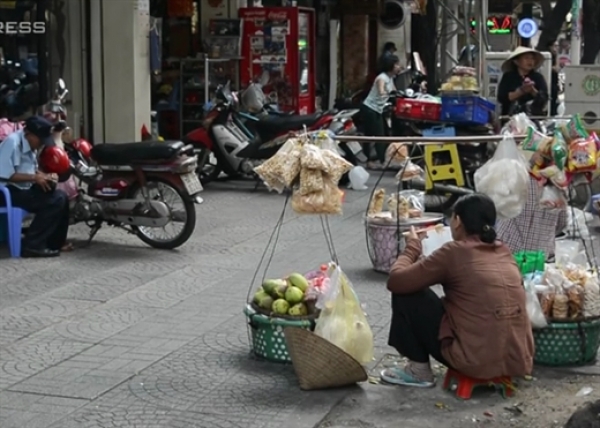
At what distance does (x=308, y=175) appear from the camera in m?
6.81

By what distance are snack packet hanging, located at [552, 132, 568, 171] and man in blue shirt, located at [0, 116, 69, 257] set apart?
4.70 metres

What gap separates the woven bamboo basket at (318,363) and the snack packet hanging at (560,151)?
1.76 metres

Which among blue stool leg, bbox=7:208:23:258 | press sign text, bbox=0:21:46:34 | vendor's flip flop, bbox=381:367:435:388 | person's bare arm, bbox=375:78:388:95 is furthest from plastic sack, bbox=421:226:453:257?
person's bare arm, bbox=375:78:388:95

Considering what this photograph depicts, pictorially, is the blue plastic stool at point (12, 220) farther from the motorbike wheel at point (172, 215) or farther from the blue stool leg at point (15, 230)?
the motorbike wheel at point (172, 215)

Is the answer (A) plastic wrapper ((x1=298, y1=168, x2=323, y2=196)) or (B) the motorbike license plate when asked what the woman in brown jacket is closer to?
(A) plastic wrapper ((x1=298, y1=168, x2=323, y2=196))

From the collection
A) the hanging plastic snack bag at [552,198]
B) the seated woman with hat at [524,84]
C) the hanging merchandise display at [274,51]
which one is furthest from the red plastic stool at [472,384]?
the hanging merchandise display at [274,51]

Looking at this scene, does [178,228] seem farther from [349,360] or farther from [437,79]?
[437,79]

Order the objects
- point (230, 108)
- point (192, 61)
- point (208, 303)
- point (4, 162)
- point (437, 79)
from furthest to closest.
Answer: point (437, 79) < point (192, 61) < point (230, 108) < point (4, 162) < point (208, 303)

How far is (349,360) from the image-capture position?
6.30 m

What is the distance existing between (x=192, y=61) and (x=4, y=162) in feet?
26.4

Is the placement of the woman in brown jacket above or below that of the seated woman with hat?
below

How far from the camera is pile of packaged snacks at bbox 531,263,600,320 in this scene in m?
6.81

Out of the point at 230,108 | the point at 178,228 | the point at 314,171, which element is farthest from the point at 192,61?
the point at 314,171

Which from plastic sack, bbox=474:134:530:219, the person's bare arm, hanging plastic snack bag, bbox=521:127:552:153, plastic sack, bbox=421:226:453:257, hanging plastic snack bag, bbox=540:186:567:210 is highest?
the person's bare arm
